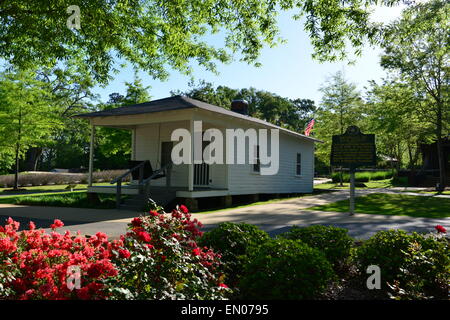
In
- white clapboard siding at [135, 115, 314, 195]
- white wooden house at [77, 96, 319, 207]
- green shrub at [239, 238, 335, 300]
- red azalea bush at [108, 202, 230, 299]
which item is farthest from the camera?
white clapboard siding at [135, 115, 314, 195]

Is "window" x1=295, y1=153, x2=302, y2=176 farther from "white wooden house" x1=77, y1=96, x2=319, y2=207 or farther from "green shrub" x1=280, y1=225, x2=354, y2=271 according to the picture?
"green shrub" x1=280, y1=225, x2=354, y2=271

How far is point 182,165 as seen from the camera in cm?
1480

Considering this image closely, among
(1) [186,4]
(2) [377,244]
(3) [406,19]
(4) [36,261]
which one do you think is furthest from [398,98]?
(4) [36,261]

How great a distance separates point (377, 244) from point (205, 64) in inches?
429

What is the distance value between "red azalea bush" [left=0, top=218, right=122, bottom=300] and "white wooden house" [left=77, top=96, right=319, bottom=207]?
8.13 m

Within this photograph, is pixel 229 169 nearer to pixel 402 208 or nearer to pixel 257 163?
pixel 257 163

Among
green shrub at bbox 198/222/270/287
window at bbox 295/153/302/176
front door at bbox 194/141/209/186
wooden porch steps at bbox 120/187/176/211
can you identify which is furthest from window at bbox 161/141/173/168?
green shrub at bbox 198/222/270/287

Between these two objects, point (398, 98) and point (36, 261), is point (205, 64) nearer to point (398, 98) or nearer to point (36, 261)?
point (36, 261)

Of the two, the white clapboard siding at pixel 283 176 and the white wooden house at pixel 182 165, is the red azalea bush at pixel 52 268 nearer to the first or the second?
the white wooden house at pixel 182 165

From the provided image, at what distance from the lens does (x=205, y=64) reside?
1323 cm

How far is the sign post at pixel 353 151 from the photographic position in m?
10.5

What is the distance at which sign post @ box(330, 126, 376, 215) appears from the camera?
10461 millimetres

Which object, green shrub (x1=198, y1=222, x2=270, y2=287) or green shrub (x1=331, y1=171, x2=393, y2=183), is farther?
green shrub (x1=331, y1=171, x2=393, y2=183)
